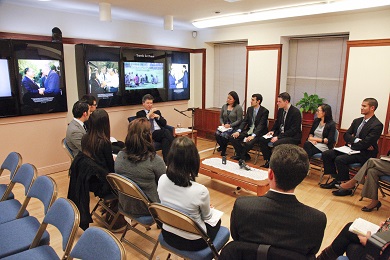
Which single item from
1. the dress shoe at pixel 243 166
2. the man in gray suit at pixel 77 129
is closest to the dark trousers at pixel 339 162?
the dress shoe at pixel 243 166

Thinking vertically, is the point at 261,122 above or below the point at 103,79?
below

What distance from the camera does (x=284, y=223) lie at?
1.35 m

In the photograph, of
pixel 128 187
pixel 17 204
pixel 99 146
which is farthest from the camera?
pixel 99 146

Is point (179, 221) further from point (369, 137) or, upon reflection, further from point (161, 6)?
point (161, 6)

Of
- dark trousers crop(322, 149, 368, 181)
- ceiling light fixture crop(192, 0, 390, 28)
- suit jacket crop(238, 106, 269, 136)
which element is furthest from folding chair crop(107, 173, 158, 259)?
ceiling light fixture crop(192, 0, 390, 28)

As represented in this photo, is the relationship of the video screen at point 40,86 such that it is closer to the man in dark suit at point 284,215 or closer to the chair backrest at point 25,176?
the chair backrest at point 25,176

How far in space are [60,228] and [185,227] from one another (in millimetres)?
800

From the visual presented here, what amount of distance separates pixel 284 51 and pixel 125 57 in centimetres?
303

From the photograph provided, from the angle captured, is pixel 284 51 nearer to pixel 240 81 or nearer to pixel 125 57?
pixel 240 81

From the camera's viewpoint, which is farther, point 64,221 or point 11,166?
point 11,166

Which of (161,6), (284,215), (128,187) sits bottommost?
(128,187)

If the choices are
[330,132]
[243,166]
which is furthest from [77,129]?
[330,132]

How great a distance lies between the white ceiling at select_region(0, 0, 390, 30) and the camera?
155 inches

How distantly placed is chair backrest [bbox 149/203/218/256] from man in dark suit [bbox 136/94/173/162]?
3133 millimetres
